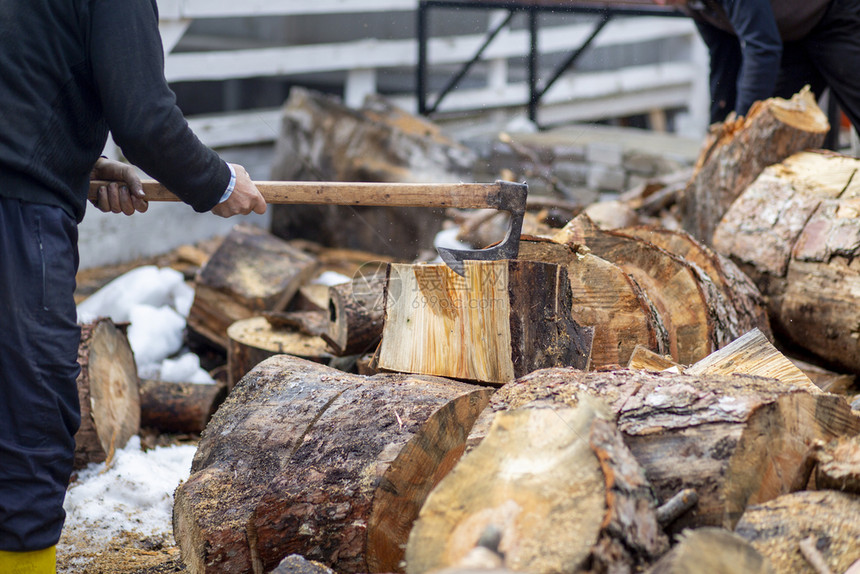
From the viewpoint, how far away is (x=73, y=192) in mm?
1692

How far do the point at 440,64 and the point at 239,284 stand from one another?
4.28m

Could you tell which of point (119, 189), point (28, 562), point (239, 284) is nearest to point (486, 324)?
point (119, 189)

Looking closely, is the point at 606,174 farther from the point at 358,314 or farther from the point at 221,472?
the point at 221,472

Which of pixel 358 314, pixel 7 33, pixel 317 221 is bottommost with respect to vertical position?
pixel 317 221

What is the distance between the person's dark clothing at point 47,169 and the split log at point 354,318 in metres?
1.14

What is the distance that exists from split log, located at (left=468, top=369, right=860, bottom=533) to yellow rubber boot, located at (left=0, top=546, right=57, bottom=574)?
3.21 feet

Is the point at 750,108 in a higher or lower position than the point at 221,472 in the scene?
higher

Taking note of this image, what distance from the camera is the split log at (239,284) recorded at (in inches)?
138

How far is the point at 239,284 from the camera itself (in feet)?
11.5

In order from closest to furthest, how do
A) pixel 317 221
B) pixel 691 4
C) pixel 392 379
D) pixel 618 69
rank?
pixel 392 379 → pixel 691 4 → pixel 317 221 → pixel 618 69

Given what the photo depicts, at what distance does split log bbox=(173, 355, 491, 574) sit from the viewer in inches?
65.9

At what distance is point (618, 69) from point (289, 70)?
156 inches

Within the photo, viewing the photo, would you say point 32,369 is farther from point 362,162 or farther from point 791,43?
point 791,43

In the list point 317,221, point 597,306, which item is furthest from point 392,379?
point 317,221
